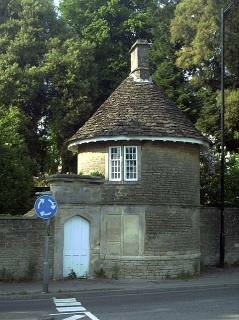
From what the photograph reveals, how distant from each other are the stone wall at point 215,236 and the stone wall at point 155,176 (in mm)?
3514

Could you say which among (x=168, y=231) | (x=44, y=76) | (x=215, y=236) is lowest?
(x=215, y=236)

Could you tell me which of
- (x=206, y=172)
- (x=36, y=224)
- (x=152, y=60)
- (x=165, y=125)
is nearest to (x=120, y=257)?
(x=36, y=224)

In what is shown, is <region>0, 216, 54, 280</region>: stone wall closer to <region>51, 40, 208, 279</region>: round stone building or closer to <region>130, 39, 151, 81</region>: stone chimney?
<region>51, 40, 208, 279</region>: round stone building

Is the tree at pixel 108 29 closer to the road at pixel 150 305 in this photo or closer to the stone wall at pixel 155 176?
the stone wall at pixel 155 176

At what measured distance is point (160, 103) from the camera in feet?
78.2

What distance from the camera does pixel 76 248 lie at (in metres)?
21.7

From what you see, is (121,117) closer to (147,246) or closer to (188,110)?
(147,246)

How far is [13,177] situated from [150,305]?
15814 millimetres

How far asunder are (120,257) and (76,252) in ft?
5.73

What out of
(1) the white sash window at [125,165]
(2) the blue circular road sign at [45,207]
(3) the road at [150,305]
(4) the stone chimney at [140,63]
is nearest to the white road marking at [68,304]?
(3) the road at [150,305]

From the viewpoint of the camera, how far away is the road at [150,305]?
13344mm

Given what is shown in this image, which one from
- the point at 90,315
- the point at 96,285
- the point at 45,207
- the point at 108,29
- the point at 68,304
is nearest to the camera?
the point at 90,315

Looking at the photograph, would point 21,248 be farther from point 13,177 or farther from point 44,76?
point 44,76

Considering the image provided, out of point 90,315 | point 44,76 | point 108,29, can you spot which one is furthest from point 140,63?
point 108,29
